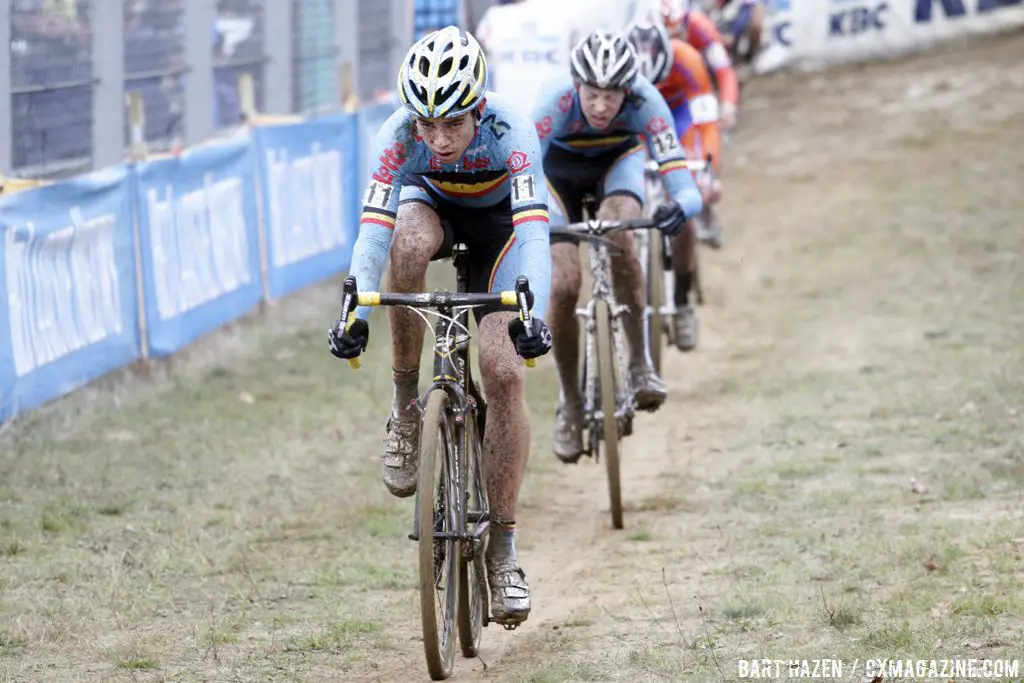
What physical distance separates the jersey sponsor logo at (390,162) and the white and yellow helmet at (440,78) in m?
0.25

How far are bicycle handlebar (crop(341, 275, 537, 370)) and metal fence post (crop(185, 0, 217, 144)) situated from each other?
8.21m

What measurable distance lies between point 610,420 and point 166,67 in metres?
6.56

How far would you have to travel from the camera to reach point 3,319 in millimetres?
8695

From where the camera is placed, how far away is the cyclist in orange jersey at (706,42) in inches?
495

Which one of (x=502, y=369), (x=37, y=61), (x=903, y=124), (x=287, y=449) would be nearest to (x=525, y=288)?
(x=502, y=369)

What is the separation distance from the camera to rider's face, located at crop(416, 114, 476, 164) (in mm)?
5641

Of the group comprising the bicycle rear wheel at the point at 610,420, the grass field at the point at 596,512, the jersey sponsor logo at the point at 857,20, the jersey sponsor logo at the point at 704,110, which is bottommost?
the grass field at the point at 596,512

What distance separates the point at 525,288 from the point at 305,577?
2.31 meters

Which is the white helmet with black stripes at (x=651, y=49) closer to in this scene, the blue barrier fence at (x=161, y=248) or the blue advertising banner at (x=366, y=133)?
the blue barrier fence at (x=161, y=248)

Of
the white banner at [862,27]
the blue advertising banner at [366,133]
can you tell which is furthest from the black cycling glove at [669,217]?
the white banner at [862,27]

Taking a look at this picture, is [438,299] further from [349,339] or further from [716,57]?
[716,57]

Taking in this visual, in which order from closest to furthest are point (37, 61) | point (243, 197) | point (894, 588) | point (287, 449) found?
point (894, 588)
point (287, 449)
point (37, 61)
point (243, 197)

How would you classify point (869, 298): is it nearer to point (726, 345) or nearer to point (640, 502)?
point (726, 345)

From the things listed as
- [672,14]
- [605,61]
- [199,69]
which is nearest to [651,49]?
[672,14]
